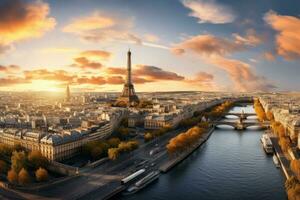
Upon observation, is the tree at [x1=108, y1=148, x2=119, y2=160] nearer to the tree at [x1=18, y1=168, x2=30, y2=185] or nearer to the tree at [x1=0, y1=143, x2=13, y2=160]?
the tree at [x1=18, y1=168, x2=30, y2=185]

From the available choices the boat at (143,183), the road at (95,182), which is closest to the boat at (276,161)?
the road at (95,182)

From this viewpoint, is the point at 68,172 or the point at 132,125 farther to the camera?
the point at 132,125

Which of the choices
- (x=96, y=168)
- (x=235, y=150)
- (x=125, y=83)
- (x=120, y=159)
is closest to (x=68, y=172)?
(x=96, y=168)

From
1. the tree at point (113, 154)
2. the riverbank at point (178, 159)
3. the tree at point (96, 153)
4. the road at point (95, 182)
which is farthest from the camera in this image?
the tree at point (96, 153)

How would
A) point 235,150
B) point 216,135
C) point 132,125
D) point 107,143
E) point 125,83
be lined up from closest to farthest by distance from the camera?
point 107,143, point 235,150, point 216,135, point 132,125, point 125,83

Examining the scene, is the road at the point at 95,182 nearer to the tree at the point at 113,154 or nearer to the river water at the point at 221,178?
the tree at the point at 113,154

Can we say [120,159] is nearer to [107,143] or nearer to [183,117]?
[107,143]

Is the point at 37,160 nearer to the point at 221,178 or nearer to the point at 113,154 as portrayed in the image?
the point at 113,154
